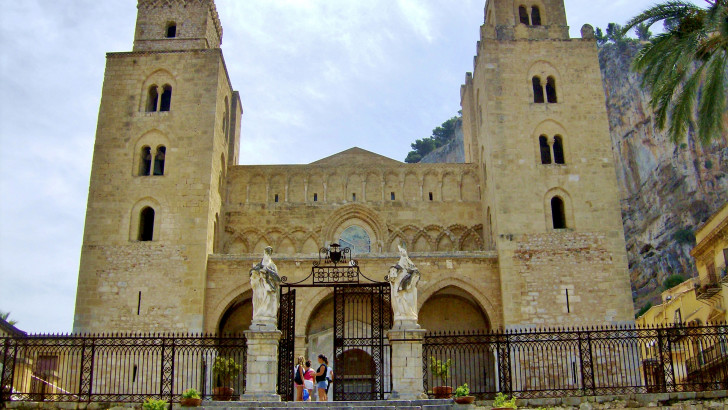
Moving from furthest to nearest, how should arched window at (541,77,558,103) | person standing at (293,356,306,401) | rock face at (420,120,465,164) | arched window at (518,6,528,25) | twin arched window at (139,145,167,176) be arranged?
1. rock face at (420,120,465,164)
2. arched window at (518,6,528,25)
3. arched window at (541,77,558,103)
4. twin arched window at (139,145,167,176)
5. person standing at (293,356,306,401)

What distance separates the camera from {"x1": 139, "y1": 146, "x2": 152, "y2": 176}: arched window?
27625mm

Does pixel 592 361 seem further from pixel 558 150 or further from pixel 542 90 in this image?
pixel 542 90

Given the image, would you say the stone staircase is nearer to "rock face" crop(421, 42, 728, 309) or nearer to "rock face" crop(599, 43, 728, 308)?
"rock face" crop(421, 42, 728, 309)

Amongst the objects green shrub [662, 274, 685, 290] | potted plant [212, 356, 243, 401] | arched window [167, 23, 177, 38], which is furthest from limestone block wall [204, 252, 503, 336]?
green shrub [662, 274, 685, 290]

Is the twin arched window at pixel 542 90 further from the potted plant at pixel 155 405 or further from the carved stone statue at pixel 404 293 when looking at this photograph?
the potted plant at pixel 155 405

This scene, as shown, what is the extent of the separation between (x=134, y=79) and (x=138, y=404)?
15217mm

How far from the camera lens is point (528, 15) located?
30531 millimetres

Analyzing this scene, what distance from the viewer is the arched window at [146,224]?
26.8m

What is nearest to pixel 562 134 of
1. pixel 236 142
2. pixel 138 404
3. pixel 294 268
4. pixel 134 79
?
pixel 294 268

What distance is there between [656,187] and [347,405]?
35.3 meters

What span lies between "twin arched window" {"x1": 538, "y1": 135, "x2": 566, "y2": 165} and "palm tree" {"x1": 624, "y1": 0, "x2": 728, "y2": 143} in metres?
9.33

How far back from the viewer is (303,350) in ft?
79.4

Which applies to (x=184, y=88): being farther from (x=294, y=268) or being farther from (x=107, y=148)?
(x=294, y=268)

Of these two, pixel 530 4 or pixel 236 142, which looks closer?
pixel 530 4
